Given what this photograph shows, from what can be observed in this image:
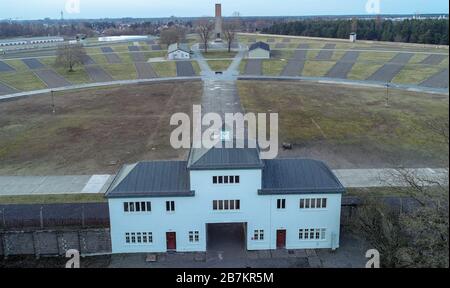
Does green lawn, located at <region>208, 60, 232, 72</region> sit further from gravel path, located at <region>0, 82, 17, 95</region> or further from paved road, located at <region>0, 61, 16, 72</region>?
paved road, located at <region>0, 61, 16, 72</region>

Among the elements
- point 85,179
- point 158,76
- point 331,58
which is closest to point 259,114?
point 85,179

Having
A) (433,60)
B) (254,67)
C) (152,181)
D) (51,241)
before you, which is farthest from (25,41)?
(433,60)

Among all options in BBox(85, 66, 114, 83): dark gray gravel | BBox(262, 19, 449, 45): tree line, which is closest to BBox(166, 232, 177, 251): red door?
BBox(85, 66, 114, 83): dark gray gravel

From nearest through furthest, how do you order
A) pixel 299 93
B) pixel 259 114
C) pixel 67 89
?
1. pixel 259 114
2. pixel 299 93
3. pixel 67 89

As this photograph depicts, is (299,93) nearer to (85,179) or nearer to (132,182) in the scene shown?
(85,179)

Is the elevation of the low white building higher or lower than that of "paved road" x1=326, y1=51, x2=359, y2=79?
lower

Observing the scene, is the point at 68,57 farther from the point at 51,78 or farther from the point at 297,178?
the point at 297,178

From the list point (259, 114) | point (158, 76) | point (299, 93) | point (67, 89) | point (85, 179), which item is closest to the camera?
point (85, 179)
